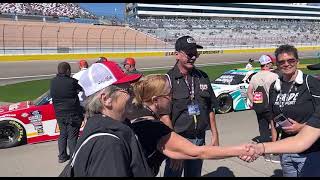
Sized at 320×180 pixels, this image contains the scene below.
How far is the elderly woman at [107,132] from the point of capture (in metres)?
1.71

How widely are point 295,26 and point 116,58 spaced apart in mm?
62484

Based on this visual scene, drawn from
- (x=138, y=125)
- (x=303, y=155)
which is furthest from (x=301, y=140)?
(x=138, y=125)

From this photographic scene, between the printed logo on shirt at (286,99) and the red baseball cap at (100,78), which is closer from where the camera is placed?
the red baseball cap at (100,78)

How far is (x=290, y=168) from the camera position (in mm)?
3689

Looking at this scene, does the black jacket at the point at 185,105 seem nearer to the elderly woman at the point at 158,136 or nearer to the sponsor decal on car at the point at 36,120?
the elderly woman at the point at 158,136

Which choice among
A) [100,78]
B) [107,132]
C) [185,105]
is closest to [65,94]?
[185,105]

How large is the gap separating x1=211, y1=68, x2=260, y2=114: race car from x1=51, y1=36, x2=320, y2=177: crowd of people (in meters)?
6.68

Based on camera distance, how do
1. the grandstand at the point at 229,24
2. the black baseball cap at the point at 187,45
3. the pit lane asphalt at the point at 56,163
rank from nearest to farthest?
the black baseball cap at the point at 187,45 → the pit lane asphalt at the point at 56,163 → the grandstand at the point at 229,24

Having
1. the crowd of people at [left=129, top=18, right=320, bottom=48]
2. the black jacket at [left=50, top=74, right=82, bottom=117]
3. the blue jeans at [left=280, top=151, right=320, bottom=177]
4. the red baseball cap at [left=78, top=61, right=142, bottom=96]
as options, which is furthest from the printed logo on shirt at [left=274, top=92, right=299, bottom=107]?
the crowd of people at [left=129, top=18, right=320, bottom=48]

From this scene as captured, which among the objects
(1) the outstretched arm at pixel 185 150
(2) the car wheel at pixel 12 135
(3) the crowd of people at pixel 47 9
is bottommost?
(2) the car wheel at pixel 12 135

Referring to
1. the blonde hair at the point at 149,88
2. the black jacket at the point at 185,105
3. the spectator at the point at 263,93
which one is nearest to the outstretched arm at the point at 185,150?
the blonde hair at the point at 149,88

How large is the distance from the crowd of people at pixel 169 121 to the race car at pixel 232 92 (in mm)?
6681

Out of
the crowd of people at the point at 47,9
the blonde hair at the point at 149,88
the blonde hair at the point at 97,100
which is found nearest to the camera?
the blonde hair at the point at 97,100

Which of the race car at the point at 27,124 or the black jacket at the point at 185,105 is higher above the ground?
the black jacket at the point at 185,105
